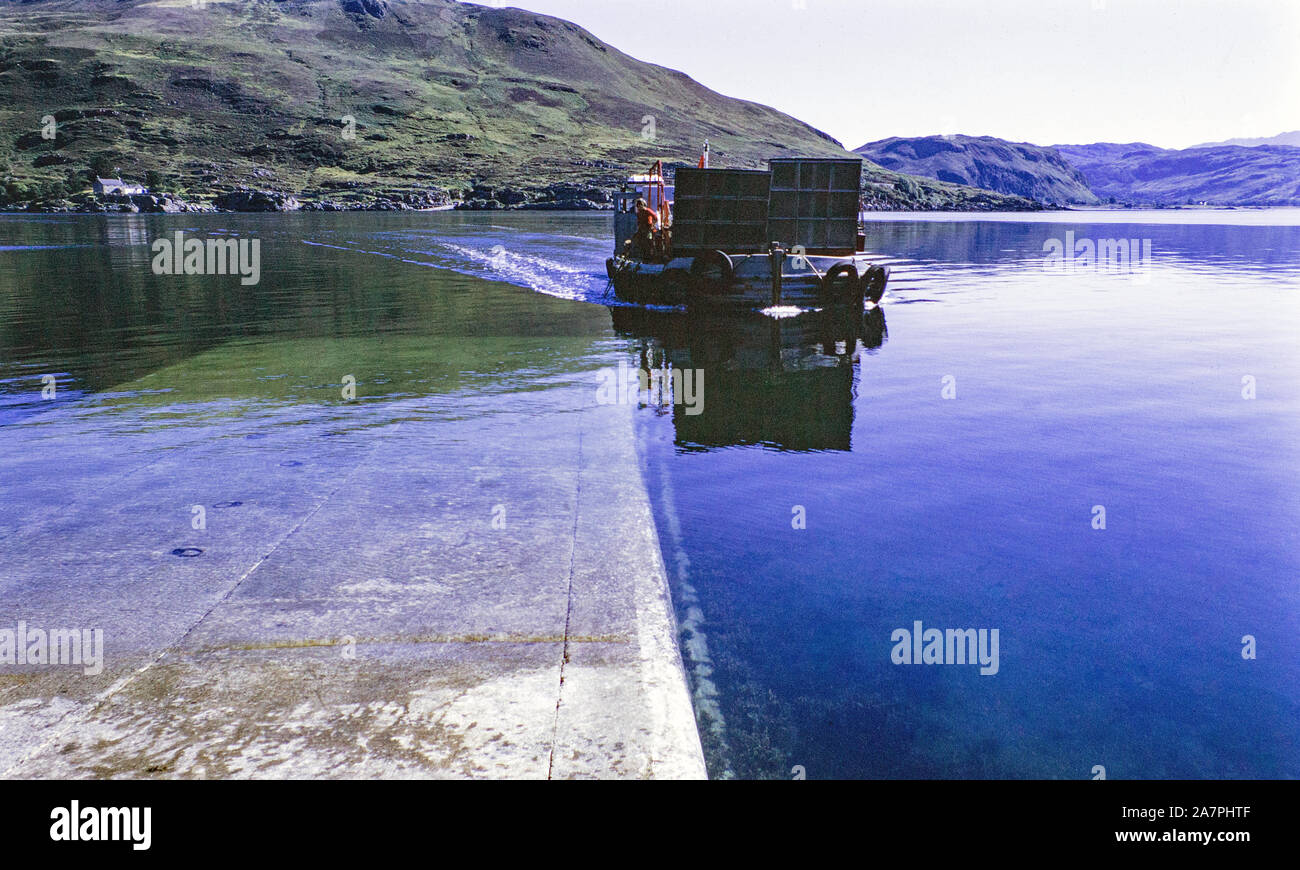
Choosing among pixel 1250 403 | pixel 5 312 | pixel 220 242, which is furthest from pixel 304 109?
pixel 1250 403

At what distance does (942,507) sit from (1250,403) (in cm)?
799

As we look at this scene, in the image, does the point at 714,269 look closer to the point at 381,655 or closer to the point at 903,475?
the point at 903,475

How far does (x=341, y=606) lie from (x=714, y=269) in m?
21.0

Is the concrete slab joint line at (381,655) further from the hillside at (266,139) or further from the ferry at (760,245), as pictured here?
the hillside at (266,139)

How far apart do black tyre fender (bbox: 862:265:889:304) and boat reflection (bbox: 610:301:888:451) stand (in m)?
0.56

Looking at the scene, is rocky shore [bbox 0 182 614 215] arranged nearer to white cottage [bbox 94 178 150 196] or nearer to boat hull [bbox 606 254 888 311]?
white cottage [bbox 94 178 150 196]

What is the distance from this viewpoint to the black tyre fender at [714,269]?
80.3 feet

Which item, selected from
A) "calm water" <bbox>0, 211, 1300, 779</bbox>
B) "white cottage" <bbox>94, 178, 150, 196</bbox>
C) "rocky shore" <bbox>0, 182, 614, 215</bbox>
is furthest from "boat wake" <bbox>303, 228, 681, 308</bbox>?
"white cottage" <bbox>94, 178, 150, 196</bbox>

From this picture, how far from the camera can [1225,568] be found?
22.6 ft

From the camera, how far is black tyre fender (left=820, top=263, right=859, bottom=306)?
2378 centimetres

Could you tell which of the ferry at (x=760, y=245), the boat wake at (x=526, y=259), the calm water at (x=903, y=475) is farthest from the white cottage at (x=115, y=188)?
the ferry at (x=760, y=245)

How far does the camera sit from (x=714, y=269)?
2489 cm

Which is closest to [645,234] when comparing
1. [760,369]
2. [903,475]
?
[760,369]
